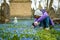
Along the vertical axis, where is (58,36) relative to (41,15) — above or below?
below

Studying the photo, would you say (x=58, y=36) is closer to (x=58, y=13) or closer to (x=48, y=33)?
(x=48, y=33)

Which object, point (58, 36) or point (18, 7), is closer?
point (58, 36)

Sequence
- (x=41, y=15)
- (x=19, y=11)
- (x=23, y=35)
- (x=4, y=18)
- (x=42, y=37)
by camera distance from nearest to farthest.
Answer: (x=42, y=37), (x=23, y=35), (x=41, y=15), (x=4, y=18), (x=19, y=11)

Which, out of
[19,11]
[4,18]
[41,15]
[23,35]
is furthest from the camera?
[19,11]

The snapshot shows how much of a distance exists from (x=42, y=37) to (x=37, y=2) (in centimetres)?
336

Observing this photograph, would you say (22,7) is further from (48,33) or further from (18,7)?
(48,33)

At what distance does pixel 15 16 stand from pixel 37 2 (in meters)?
0.92

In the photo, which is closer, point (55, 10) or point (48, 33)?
point (48, 33)

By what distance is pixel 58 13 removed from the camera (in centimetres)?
722

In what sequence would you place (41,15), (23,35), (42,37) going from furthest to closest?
(41,15), (23,35), (42,37)

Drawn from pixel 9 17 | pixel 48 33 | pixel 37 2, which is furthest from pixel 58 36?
pixel 37 2

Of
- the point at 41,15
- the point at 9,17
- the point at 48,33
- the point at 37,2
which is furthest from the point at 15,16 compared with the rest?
the point at 48,33

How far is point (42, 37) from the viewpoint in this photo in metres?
4.35

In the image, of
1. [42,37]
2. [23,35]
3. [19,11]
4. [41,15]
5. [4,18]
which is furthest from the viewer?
[19,11]
